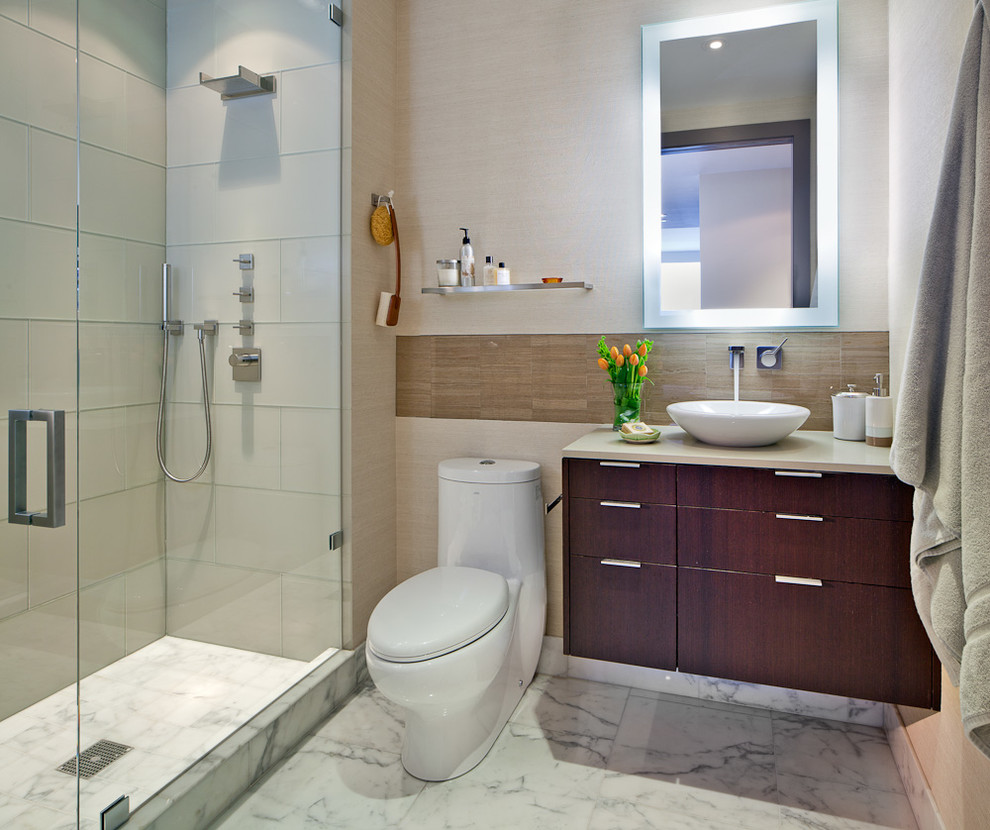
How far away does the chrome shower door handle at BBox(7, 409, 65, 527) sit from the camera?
4.62 feet

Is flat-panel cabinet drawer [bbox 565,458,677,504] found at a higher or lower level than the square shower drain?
higher

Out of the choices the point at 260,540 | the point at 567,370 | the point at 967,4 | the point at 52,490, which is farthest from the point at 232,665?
the point at 967,4

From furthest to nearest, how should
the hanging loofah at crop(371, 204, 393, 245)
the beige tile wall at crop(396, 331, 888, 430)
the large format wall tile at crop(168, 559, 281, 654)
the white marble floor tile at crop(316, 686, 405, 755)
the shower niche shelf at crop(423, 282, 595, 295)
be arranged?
the hanging loofah at crop(371, 204, 393, 245)
the shower niche shelf at crop(423, 282, 595, 295)
the beige tile wall at crop(396, 331, 888, 430)
the white marble floor tile at crop(316, 686, 405, 755)
the large format wall tile at crop(168, 559, 281, 654)

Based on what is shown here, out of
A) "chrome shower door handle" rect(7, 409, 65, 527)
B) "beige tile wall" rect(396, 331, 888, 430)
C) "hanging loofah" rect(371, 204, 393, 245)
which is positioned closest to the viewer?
"chrome shower door handle" rect(7, 409, 65, 527)

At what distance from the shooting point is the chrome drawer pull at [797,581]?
1.67 metres

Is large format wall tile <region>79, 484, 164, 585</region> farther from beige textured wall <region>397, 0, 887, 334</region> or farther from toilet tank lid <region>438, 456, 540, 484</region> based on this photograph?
beige textured wall <region>397, 0, 887, 334</region>

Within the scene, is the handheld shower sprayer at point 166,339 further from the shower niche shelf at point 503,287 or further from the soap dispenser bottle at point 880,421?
the soap dispenser bottle at point 880,421

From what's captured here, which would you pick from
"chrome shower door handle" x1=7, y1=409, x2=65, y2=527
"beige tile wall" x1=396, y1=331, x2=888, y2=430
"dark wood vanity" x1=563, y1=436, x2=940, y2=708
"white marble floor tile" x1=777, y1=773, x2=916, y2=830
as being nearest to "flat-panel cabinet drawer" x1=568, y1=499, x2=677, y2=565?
"dark wood vanity" x1=563, y1=436, x2=940, y2=708

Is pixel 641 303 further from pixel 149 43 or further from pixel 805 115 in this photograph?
pixel 149 43

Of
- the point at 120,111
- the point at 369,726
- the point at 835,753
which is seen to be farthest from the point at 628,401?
the point at 120,111

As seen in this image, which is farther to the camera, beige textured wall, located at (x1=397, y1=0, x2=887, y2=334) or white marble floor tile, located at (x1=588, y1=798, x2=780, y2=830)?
beige textured wall, located at (x1=397, y1=0, x2=887, y2=334)

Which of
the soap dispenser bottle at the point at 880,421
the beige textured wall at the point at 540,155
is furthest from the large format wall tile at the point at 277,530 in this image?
the soap dispenser bottle at the point at 880,421

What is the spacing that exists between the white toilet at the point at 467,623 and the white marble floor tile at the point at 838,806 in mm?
832

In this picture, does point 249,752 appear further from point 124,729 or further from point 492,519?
point 492,519
